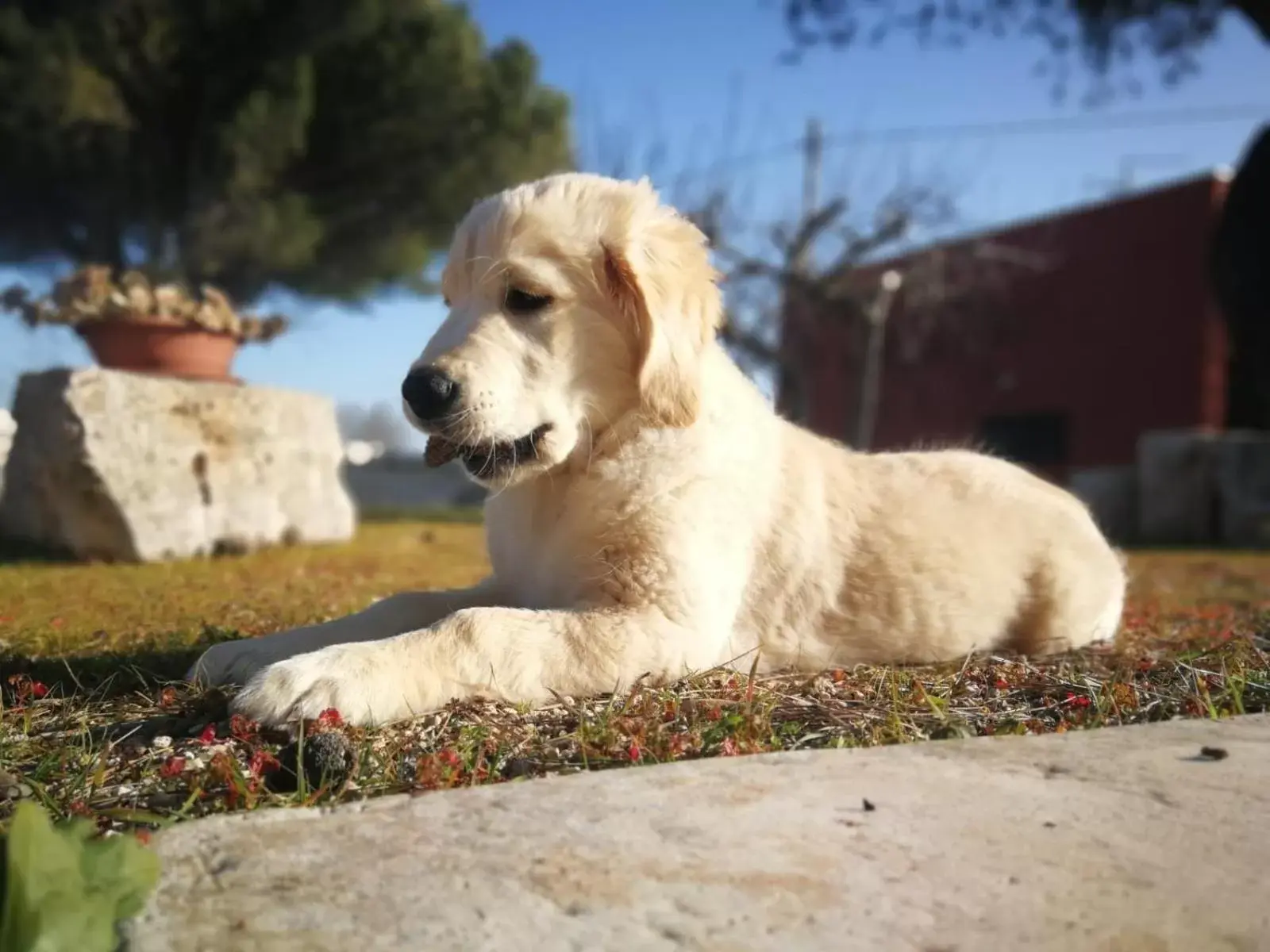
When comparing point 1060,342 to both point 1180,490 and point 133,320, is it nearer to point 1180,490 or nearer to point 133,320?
point 1180,490

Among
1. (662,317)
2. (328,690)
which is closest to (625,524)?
(662,317)

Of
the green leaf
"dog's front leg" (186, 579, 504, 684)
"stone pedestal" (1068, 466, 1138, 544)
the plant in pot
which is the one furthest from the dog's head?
"stone pedestal" (1068, 466, 1138, 544)

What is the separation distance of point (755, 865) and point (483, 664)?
0.96 m

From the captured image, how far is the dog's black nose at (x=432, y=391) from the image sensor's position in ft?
7.43

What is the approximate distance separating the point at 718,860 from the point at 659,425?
1442 mm

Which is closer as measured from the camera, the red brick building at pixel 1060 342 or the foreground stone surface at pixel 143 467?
the foreground stone surface at pixel 143 467

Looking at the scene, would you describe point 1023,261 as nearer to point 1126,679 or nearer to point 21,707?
point 1126,679

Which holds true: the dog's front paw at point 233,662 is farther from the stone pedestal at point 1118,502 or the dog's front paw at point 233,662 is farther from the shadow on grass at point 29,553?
the stone pedestal at point 1118,502

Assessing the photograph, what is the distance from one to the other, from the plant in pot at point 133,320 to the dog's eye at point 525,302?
4205 millimetres

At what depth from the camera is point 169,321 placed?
588 cm

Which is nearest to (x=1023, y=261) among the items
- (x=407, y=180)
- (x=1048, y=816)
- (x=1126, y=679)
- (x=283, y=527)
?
(x=407, y=180)

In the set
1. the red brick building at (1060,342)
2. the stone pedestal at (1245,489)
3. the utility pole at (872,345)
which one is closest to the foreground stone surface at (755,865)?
the stone pedestal at (1245,489)

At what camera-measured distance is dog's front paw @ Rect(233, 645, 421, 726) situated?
1.90 m

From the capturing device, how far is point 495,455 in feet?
8.10
